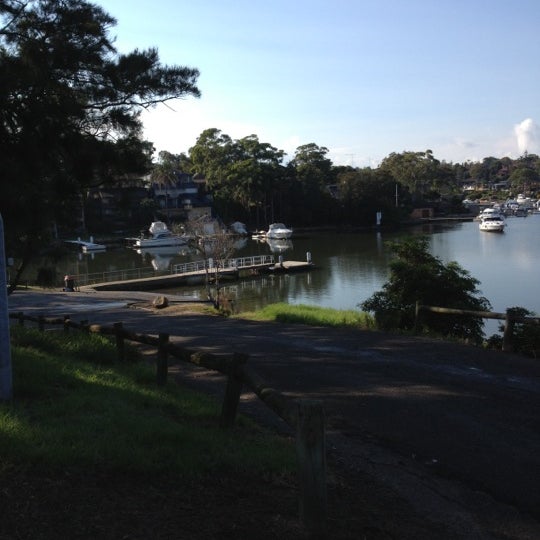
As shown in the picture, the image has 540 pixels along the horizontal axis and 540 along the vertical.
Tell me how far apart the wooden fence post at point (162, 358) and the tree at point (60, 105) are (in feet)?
10.6

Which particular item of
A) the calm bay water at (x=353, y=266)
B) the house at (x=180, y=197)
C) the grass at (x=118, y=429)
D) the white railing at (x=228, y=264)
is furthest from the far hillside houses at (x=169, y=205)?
the grass at (x=118, y=429)

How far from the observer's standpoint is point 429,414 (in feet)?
20.9

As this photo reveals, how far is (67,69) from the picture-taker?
9.67 metres

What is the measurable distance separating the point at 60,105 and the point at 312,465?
26.9 ft

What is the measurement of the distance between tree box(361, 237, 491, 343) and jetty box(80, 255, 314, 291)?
24136 millimetres

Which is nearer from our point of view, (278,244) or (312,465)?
(312,465)

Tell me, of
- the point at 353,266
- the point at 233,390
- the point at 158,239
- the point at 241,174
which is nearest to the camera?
the point at 233,390

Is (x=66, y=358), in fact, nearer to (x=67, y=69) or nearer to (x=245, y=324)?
(x=67, y=69)

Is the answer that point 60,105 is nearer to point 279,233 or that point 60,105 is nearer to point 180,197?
point 279,233

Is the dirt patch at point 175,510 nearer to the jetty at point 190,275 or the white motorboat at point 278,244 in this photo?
the jetty at point 190,275

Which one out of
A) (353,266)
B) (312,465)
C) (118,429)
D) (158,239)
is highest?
(158,239)

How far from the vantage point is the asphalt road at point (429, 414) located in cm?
431

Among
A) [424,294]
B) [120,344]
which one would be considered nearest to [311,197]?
[424,294]

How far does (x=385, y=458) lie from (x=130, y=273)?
1902 inches
